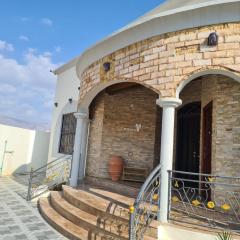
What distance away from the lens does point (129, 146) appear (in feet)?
28.2

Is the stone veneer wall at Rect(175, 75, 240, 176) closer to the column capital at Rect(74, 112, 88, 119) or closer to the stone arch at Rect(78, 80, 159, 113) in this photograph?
the stone arch at Rect(78, 80, 159, 113)

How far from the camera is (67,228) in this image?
5004 mm

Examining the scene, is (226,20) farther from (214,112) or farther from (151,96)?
(151,96)

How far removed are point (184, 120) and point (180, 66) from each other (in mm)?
3604

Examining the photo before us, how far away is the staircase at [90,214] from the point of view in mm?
4568

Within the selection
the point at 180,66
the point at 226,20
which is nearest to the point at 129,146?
the point at 180,66

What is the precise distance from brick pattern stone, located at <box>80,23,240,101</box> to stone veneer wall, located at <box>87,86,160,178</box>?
3.00 m

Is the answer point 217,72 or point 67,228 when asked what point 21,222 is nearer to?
point 67,228

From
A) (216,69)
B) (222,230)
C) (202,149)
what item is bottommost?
(222,230)

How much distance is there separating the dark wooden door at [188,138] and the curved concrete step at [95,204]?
10.5 ft

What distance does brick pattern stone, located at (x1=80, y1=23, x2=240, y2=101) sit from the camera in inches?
179

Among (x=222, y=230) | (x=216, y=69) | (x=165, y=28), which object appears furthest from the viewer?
(x=165, y=28)

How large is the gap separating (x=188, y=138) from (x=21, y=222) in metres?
5.29

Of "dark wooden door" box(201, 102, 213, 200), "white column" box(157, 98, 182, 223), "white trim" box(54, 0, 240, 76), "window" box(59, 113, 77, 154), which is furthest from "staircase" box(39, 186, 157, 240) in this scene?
"window" box(59, 113, 77, 154)
